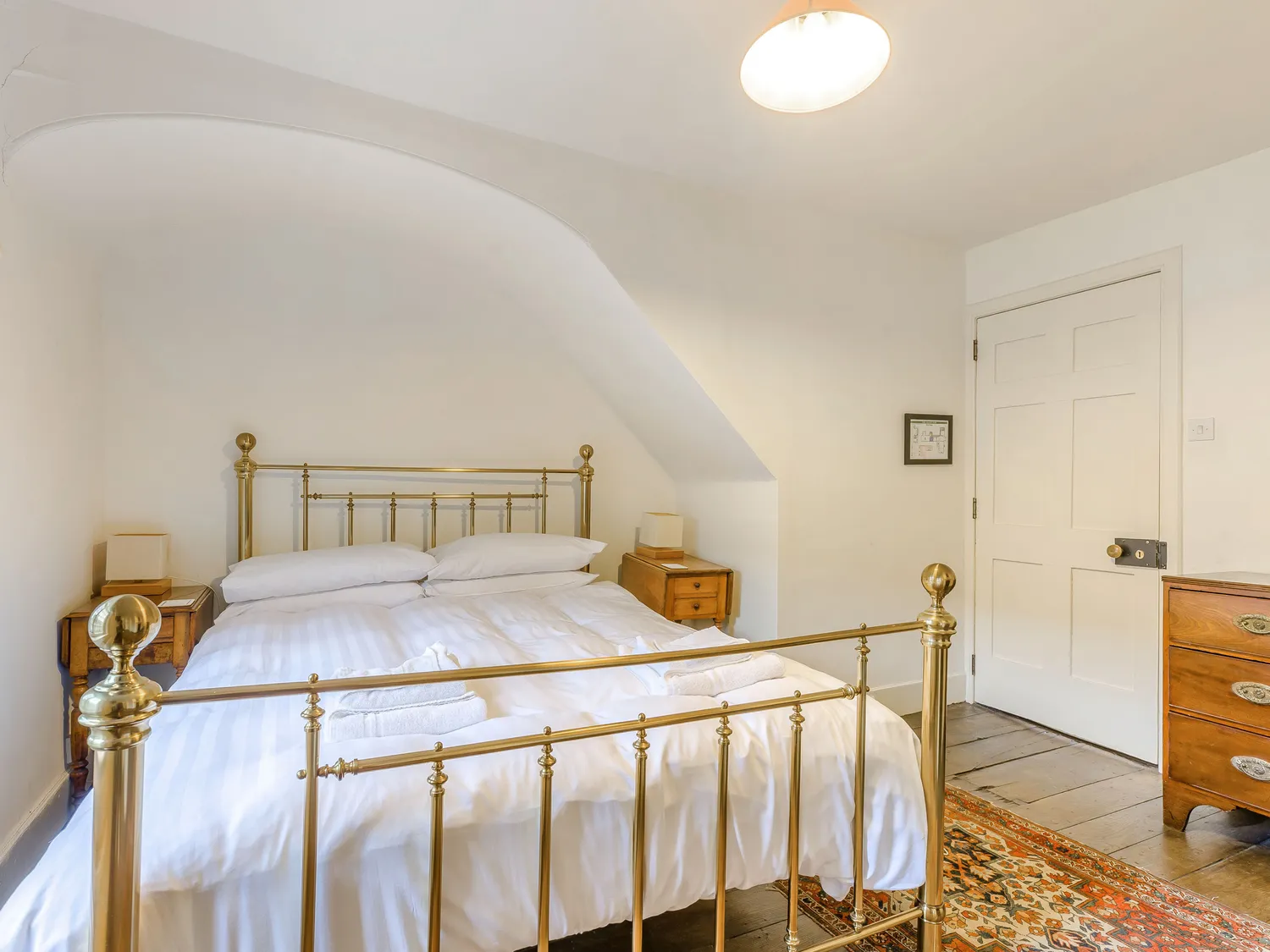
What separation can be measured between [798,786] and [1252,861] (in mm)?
1851

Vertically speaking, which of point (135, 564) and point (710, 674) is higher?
point (135, 564)

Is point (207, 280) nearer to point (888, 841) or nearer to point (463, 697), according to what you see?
point (463, 697)

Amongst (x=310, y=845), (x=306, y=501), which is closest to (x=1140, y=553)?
(x=310, y=845)

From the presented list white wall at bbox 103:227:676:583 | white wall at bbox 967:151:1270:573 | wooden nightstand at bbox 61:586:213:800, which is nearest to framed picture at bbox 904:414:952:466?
white wall at bbox 967:151:1270:573

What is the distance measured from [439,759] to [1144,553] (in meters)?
3.03

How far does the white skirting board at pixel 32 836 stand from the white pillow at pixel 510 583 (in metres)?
1.40

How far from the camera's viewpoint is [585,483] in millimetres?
3582

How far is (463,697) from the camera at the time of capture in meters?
1.44

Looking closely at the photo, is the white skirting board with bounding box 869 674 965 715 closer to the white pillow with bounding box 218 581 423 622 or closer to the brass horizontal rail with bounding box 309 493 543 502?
the brass horizontal rail with bounding box 309 493 543 502

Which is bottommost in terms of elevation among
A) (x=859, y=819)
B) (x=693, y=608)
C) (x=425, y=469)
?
(x=859, y=819)

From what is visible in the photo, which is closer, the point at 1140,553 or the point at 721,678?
the point at 721,678

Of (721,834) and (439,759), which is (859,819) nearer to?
(721,834)

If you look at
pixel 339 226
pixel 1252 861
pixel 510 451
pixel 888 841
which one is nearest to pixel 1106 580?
pixel 1252 861

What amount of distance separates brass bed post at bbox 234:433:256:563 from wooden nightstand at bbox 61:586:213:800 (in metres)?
0.25
